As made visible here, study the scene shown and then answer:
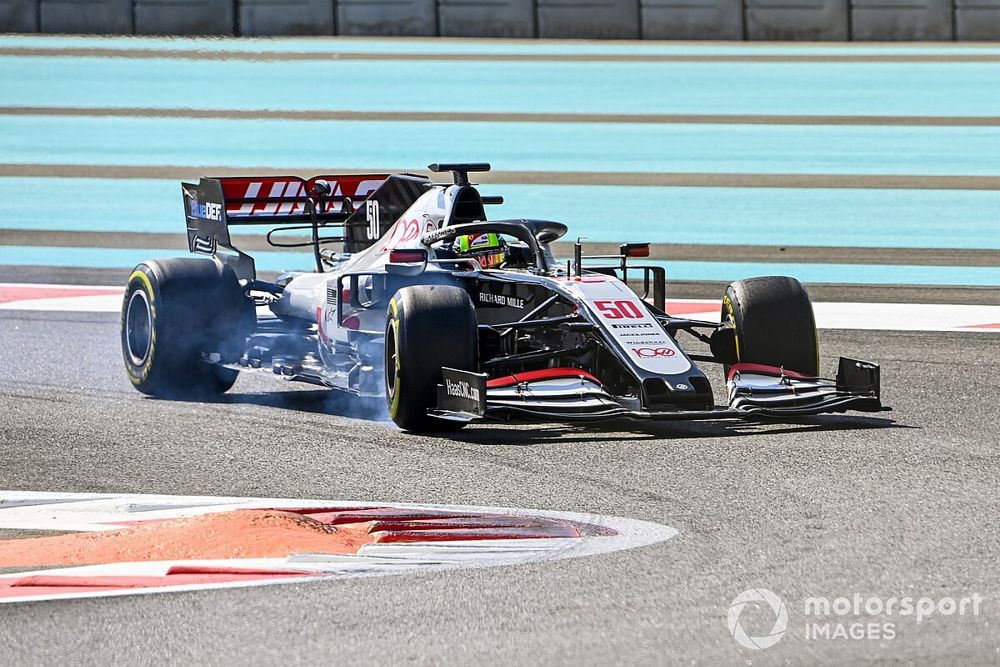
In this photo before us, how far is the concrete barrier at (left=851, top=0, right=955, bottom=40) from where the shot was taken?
1903 cm

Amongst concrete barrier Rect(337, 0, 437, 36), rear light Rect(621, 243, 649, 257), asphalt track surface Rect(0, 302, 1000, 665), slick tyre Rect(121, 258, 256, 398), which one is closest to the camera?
asphalt track surface Rect(0, 302, 1000, 665)

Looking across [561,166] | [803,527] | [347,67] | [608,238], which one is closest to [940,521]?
[803,527]

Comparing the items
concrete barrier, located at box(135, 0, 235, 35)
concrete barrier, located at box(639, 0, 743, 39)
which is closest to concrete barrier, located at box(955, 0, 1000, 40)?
concrete barrier, located at box(639, 0, 743, 39)

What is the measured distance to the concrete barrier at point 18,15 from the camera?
2042cm

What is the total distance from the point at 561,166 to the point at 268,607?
14.1m

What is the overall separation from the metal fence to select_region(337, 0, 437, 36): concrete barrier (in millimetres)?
12

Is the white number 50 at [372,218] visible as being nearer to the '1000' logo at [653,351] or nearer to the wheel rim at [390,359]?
the wheel rim at [390,359]

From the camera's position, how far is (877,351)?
10.3 m

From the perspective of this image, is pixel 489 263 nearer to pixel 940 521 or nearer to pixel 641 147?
pixel 940 521

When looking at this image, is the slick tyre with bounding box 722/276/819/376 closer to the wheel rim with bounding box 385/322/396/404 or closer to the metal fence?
the wheel rim with bounding box 385/322/396/404

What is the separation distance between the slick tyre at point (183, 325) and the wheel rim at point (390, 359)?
66.2 inches

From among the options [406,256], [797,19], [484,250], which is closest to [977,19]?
[797,19]

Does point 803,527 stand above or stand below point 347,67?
below

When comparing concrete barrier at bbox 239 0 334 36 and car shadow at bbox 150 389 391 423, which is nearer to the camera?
car shadow at bbox 150 389 391 423
